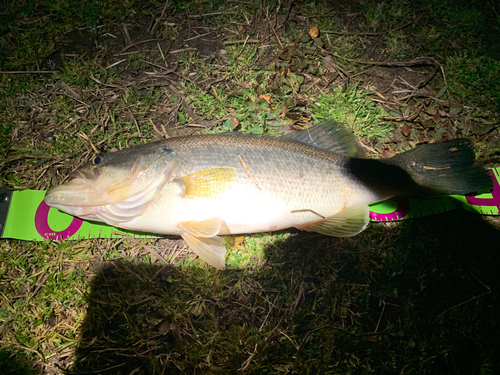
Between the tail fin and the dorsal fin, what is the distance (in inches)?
14.2

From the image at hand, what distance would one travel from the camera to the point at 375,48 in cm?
335

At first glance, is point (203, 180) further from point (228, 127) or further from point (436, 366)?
point (436, 366)

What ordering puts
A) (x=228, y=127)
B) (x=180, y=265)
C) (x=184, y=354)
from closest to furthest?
1. (x=184, y=354)
2. (x=180, y=265)
3. (x=228, y=127)

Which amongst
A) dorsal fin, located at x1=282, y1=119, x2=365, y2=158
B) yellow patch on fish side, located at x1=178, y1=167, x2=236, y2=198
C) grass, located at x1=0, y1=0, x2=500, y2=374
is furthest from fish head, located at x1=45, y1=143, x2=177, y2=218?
dorsal fin, located at x1=282, y1=119, x2=365, y2=158

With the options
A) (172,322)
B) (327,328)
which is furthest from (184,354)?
(327,328)

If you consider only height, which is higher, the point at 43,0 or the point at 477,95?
the point at 43,0

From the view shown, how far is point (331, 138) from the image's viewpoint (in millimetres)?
2754

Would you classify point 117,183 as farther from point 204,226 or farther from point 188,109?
point 188,109

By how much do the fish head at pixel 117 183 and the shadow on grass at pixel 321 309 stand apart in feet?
2.72

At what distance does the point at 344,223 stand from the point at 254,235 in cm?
91

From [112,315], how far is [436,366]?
10.3 ft

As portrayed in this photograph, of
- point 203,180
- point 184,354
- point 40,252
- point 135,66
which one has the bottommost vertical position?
point 184,354

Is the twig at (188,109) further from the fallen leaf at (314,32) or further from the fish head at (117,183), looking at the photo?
the fallen leaf at (314,32)

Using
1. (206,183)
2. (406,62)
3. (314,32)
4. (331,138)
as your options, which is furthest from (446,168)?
(206,183)
